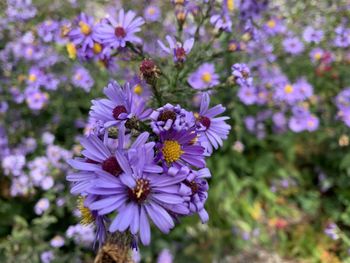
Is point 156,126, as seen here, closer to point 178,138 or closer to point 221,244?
point 178,138

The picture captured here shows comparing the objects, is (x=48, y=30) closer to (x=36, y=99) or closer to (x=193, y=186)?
(x=36, y=99)

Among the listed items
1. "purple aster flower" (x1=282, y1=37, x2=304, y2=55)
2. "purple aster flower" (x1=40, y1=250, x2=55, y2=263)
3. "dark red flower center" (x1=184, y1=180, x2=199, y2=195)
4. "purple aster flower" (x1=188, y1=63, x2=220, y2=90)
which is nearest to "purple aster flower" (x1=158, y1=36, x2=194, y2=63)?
"dark red flower center" (x1=184, y1=180, x2=199, y2=195)

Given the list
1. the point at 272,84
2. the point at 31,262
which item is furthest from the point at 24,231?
the point at 272,84

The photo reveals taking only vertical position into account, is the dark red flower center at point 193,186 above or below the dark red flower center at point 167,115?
below

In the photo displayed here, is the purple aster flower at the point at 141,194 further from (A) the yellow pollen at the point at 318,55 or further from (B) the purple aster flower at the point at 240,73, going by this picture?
(A) the yellow pollen at the point at 318,55

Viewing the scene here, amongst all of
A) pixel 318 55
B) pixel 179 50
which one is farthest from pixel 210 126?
pixel 318 55

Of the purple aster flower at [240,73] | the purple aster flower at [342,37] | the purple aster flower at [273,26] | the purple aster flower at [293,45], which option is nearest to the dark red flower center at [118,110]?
the purple aster flower at [240,73]
